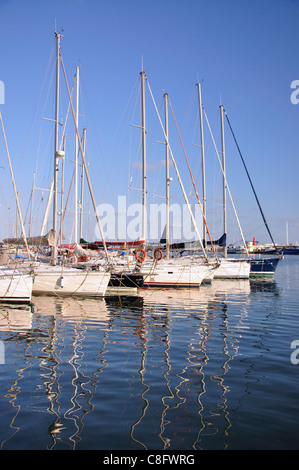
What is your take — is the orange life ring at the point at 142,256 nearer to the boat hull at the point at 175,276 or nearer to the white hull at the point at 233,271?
the boat hull at the point at 175,276

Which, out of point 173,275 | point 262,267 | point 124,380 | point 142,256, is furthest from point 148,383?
point 262,267

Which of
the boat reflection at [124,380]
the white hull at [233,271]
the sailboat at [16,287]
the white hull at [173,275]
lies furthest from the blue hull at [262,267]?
the sailboat at [16,287]

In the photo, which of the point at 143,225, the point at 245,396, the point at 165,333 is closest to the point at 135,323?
the point at 165,333

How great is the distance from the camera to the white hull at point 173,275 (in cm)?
2930

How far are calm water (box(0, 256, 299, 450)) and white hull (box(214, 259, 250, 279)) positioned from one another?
2350cm

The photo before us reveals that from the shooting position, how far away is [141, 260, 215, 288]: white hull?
96.1 ft

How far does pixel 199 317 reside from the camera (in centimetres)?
1705

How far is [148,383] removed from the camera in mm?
8336

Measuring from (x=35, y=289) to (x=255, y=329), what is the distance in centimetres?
1457

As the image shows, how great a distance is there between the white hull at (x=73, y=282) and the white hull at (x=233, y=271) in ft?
64.5

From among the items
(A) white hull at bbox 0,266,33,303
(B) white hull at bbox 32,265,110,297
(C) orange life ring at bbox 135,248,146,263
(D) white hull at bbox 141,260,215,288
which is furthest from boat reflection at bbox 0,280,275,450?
(C) orange life ring at bbox 135,248,146,263

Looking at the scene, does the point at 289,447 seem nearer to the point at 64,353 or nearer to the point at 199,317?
the point at 64,353

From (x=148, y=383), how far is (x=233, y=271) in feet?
108
